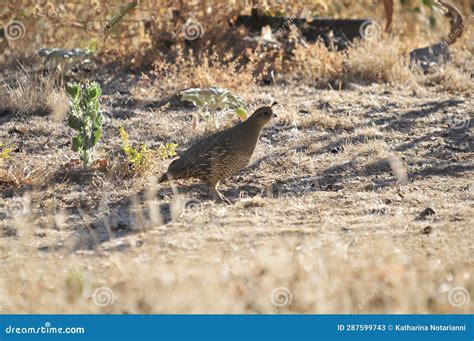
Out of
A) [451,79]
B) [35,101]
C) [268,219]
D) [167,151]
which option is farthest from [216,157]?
[451,79]

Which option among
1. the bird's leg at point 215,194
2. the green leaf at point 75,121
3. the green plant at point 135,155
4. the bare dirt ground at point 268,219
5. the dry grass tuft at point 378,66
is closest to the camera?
the bare dirt ground at point 268,219

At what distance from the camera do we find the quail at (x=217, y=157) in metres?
6.36

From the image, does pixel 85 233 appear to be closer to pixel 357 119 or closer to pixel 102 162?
pixel 102 162

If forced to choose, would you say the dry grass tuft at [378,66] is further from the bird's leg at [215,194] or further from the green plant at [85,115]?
the green plant at [85,115]

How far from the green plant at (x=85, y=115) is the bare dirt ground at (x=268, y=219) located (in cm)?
32

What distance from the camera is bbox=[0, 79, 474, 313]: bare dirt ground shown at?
188 inches

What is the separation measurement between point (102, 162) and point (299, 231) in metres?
2.07

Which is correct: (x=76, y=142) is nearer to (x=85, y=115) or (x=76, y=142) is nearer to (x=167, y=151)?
(x=85, y=115)

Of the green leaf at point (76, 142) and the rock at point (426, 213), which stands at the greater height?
the green leaf at point (76, 142)

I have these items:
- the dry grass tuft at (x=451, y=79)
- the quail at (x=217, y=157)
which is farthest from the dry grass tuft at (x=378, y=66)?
the quail at (x=217, y=157)

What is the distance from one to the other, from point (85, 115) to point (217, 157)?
1152 mm

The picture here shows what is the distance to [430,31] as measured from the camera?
1390cm

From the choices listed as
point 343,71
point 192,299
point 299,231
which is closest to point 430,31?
point 343,71

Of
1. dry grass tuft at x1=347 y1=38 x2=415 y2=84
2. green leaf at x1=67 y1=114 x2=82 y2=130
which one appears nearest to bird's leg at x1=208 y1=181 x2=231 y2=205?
green leaf at x1=67 y1=114 x2=82 y2=130
